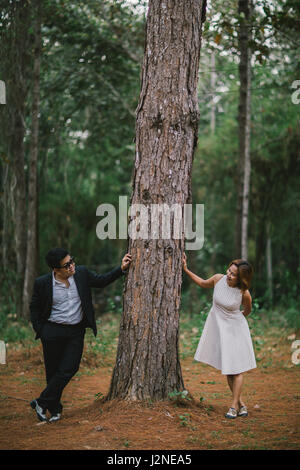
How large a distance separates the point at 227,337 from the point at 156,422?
4.16 ft

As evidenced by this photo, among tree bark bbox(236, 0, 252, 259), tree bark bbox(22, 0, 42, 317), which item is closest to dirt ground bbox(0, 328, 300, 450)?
tree bark bbox(22, 0, 42, 317)

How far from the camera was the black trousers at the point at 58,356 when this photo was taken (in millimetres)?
5504

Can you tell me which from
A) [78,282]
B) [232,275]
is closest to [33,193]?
[78,282]

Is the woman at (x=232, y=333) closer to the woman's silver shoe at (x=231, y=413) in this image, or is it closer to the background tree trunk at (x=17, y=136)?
the woman's silver shoe at (x=231, y=413)

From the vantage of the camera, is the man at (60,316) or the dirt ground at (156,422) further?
the man at (60,316)

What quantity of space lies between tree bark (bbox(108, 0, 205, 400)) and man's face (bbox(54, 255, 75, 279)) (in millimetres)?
610

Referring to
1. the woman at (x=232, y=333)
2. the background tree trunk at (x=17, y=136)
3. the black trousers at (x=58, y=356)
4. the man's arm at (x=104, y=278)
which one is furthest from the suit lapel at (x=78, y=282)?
A: the background tree trunk at (x=17, y=136)

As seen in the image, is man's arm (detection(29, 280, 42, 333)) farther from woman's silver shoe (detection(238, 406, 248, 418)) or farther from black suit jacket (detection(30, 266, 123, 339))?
woman's silver shoe (detection(238, 406, 248, 418))

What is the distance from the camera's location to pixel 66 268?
5484 millimetres

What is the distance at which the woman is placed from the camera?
5.66 metres

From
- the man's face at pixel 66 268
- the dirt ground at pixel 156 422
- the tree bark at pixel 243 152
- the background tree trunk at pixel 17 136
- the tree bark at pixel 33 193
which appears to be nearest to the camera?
the dirt ground at pixel 156 422

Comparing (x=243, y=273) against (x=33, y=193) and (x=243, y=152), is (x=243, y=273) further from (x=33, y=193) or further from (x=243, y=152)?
(x=33, y=193)

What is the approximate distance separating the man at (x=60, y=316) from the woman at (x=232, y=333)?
1141mm
